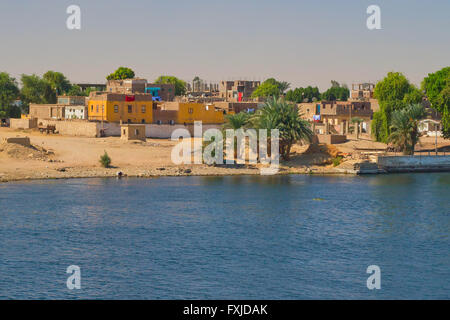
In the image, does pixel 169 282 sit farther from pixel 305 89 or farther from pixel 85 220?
pixel 305 89

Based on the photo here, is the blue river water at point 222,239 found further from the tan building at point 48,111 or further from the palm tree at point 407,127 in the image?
the tan building at point 48,111

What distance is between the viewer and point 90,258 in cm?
3928

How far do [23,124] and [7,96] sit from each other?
18436 millimetres

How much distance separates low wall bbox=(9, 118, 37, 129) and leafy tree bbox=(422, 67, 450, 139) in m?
45.9

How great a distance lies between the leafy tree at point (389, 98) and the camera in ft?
292

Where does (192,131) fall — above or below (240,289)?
above

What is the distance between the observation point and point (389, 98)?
96.9 meters

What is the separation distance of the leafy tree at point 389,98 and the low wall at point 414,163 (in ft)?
30.2

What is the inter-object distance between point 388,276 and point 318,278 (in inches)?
140

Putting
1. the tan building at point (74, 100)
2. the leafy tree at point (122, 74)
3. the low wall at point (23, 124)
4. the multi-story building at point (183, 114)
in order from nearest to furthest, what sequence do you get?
the low wall at point (23, 124) < the multi-story building at point (183, 114) < the tan building at point (74, 100) < the leafy tree at point (122, 74)

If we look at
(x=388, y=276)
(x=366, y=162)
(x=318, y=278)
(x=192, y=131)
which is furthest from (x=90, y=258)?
(x=192, y=131)

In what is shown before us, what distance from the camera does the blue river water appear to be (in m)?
35.1

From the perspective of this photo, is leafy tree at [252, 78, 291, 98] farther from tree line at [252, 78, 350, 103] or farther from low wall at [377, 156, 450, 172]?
low wall at [377, 156, 450, 172]

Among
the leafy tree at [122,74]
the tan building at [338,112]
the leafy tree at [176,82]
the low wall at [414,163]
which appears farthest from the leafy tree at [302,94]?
the low wall at [414,163]
